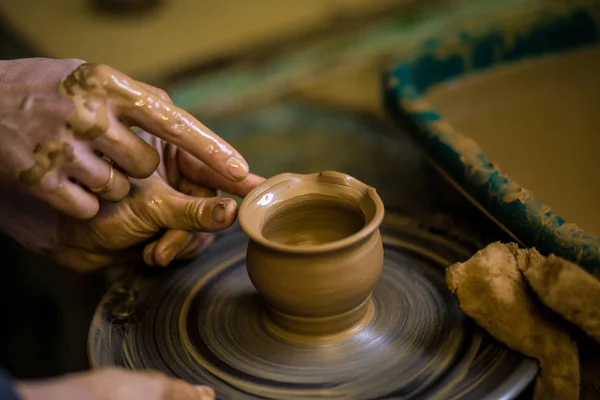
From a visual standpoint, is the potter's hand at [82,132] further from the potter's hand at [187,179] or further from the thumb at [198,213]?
the potter's hand at [187,179]

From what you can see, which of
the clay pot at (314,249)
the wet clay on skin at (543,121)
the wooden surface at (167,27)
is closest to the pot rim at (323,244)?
the clay pot at (314,249)

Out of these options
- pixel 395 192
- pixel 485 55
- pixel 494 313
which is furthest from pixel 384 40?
pixel 494 313

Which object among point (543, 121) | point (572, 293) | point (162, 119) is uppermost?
point (162, 119)

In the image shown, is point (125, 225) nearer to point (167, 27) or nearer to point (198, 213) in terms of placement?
point (198, 213)

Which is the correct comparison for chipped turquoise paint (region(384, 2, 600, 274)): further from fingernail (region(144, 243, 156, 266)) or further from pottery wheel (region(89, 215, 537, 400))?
fingernail (region(144, 243, 156, 266))

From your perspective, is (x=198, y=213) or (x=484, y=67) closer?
(x=198, y=213)

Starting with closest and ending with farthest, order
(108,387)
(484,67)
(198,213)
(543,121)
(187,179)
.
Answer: (108,387) < (198,213) < (187,179) < (543,121) < (484,67)

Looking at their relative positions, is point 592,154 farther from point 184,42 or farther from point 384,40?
point 184,42

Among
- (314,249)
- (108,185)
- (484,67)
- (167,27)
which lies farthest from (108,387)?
(167,27)

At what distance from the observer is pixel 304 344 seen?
1.32 m

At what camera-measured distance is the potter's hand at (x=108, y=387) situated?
0.88 meters

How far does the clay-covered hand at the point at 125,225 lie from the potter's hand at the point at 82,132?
0.09m

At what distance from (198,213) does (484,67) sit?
61.1 inches

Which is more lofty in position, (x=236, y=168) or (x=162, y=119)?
(x=162, y=119)
